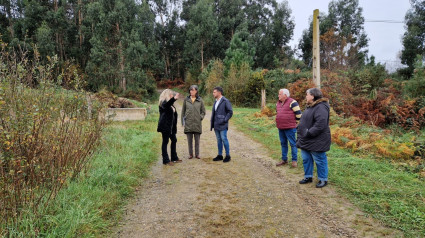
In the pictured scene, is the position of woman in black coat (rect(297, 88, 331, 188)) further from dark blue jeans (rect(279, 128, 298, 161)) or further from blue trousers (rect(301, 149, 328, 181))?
dark blue jeans (rect(279, 128, 298, 161))

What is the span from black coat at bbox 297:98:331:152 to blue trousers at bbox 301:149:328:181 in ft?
0.48

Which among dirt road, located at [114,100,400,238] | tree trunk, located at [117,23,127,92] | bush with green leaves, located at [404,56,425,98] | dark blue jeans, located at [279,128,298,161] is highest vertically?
tree trunk, located at [117,23,127,92]

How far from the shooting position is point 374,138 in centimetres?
660

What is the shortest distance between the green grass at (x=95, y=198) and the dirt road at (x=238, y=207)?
9.3 inches

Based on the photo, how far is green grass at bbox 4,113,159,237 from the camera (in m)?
2.69

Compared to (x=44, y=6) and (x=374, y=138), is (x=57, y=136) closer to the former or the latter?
(x=374, y=138)

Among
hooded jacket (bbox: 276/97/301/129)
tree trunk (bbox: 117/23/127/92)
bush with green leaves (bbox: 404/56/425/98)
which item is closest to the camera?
hooded jacket (bbox: 276/97/301/129)

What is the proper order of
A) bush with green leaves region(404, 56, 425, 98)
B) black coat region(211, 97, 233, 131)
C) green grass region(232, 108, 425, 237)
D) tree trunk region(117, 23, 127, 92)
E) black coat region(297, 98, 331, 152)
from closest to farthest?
green grass region(232, 108, 425, 237) < black coat region(297, 98, 331, 152) < black coat region(211, 97, 233, 131) < bush with green leaves region(404, 56, 425, 98) < tree trunk region(117, 23, 127, 92)

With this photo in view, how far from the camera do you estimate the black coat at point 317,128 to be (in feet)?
13.1

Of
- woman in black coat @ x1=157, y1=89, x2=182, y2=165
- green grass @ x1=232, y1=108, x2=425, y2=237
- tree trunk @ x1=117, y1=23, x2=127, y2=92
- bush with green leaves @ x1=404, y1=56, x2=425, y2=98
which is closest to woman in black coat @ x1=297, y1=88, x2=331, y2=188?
green grass @ x1=232, y1=108, x2=425, y2=237

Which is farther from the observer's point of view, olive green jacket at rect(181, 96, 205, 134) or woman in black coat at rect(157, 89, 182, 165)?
olive green jacket at rect(181, 96, 205, 134)

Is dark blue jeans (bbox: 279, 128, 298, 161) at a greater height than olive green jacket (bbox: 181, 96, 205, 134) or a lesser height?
lesser

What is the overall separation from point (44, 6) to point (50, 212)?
3720 cm

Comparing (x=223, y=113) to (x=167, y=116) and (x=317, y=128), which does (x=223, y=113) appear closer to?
(x=167, y=116)
